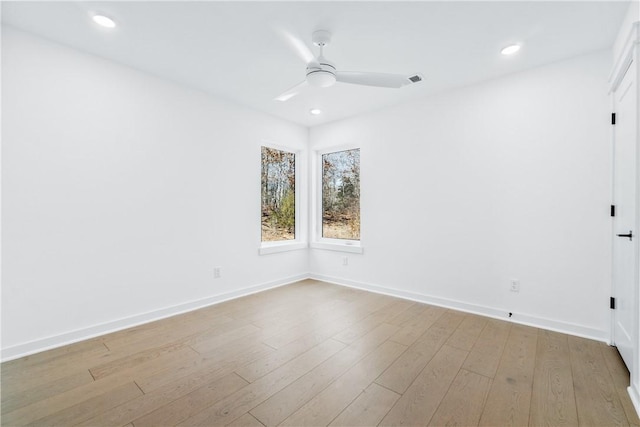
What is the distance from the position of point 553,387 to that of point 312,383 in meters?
1.54

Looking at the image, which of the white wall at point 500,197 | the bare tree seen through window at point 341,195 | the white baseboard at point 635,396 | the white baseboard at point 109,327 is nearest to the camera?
the white baseboard at point 635,396

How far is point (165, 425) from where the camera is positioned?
1554mm

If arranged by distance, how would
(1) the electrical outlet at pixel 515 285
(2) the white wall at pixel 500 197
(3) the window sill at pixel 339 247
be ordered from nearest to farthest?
(2) the white wall at pixel 500 197 → (1) the electrical outlet at pixel 515 285 → (3) the window sill at pixel 339 247

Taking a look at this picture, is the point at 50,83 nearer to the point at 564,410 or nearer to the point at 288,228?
the point at 288,228

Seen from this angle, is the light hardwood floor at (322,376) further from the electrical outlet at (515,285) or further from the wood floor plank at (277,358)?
the electrical outlet at (515,285)

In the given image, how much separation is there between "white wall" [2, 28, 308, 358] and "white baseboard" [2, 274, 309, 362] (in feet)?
0.04

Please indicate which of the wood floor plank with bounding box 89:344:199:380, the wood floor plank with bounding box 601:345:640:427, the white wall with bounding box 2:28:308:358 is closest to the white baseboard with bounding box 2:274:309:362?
the white wall with bounding box 2:28:308:358

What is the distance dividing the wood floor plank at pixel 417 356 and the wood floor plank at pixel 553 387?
0.65 m

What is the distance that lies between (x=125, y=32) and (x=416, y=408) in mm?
3367

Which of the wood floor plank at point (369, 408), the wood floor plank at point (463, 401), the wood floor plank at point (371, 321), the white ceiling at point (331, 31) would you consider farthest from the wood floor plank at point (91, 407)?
the white ceiling at point (331, 31)

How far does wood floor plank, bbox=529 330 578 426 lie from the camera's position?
161 cm

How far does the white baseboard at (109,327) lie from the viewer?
228 cm

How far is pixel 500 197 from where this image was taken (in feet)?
10.0

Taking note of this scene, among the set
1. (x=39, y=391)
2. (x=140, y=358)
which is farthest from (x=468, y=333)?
(x=39, y=391)
